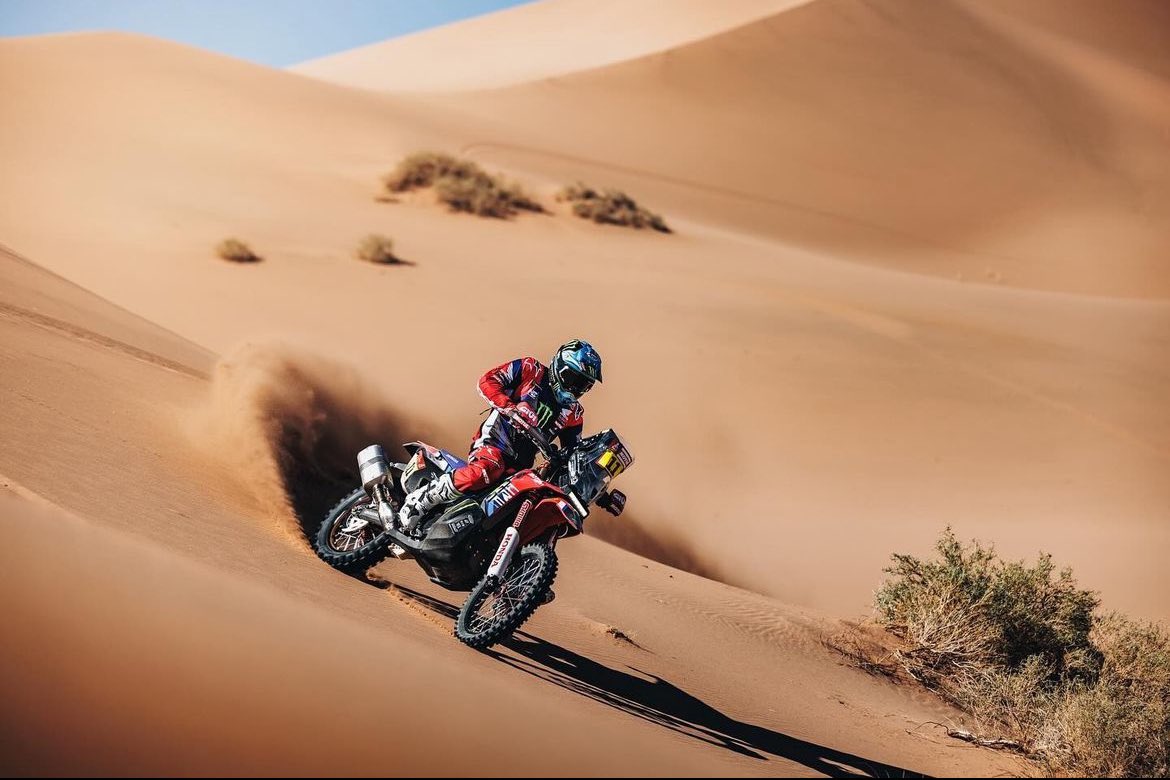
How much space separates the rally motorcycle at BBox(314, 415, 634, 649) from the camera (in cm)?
585

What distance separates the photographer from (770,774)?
199 inches

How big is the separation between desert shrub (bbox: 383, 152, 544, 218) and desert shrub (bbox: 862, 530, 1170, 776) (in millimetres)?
16876

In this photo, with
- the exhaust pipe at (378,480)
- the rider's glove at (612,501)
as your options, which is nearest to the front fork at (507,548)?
the rider's glove at (612,501)

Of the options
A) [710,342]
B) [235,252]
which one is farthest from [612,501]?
[235,252]

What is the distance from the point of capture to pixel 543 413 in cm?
639

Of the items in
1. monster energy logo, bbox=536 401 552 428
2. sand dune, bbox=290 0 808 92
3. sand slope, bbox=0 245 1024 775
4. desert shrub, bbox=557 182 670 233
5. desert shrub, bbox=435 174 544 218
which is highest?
sand dune, bbox=290 0 808 92

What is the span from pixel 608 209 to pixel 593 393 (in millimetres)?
11511

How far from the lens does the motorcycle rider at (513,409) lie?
249 inches

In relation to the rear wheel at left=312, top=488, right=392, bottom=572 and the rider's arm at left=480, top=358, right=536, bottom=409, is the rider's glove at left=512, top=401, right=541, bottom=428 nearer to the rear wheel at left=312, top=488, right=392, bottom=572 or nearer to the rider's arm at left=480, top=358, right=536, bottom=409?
the rider's arm at left=480, top=358, right=536, bottom=409

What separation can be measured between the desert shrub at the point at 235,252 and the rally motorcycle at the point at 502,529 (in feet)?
40.8

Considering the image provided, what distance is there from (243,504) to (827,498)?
9199mm

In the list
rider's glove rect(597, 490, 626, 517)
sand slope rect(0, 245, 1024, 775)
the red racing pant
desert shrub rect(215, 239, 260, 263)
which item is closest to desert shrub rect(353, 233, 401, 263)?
desert shrub rect(215, 239, 260, 263)

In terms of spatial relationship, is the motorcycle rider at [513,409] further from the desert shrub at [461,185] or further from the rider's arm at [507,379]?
the desert shrub at [461,185]

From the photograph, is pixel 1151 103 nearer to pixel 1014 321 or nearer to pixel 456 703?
pixel 1014 321
